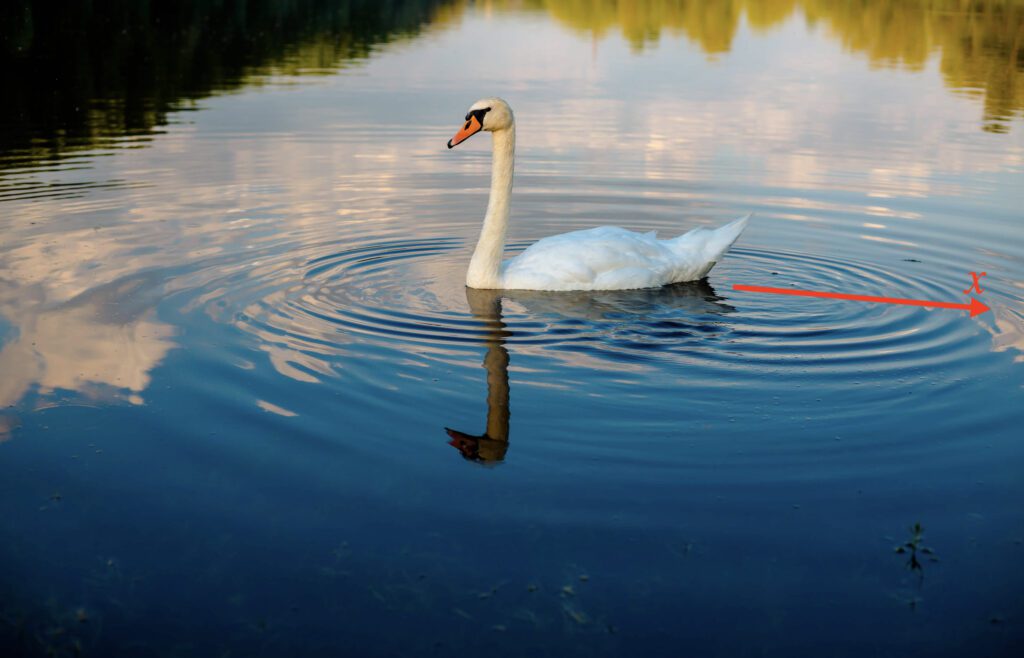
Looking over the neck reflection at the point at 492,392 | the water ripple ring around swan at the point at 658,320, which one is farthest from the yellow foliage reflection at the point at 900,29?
the neck reflection at the point at 492,392

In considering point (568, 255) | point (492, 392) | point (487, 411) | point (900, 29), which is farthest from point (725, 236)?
point (900, 29)

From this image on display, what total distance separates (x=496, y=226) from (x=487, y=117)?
50.3 inches

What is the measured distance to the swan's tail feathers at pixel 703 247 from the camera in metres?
14.2

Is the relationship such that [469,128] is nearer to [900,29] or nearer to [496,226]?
[496,226]

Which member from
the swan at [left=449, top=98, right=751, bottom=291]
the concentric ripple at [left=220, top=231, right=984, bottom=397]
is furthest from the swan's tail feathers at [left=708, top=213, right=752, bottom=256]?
the concentric ripple at [left=220, top=231, right=984, bottom=397]

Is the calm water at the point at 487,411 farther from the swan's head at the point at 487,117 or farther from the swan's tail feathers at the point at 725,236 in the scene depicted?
the swan's head at the point at 487,117

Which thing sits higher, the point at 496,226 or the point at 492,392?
the point at 496,226

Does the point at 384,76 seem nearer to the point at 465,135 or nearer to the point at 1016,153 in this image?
the point at 1016,153

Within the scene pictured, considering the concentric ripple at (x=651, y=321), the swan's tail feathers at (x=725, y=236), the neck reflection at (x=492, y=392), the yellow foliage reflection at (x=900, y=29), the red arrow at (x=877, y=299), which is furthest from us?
the yellow foliage reflection at (x=900, y=29)

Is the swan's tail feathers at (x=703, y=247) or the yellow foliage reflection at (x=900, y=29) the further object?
the yellow foliage reflection at (x=900, y=29)

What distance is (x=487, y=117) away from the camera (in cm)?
1370

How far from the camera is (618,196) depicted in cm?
1955

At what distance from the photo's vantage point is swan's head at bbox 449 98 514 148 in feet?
44.0

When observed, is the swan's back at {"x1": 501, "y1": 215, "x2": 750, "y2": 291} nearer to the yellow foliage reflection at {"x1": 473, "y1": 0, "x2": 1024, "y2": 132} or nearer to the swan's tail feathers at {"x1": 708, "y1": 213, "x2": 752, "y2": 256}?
the swan's tail feathers at {"x1": 708, "y1": 213, "x2": 752, "y2": 256}
